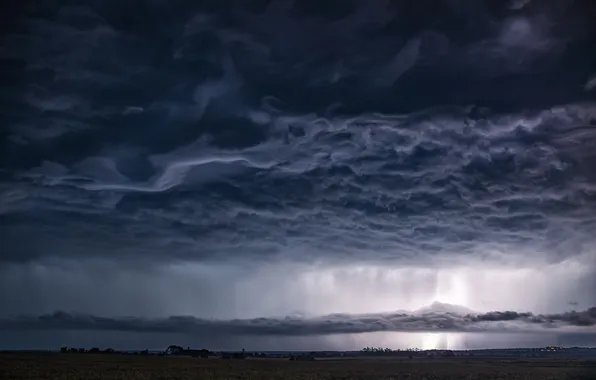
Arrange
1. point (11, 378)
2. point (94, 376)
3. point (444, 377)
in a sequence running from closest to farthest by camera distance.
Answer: point (11, 378) < point (94, 376) < point (444, 377)

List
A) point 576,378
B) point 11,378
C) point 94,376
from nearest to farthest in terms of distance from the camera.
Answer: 1. point 11,378
2. point 94,376
3. point 576,378

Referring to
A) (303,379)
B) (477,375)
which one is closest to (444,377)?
(477,375)

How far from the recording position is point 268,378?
173 feet

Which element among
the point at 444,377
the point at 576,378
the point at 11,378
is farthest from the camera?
the point at 444,377

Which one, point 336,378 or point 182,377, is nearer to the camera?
point 182,377

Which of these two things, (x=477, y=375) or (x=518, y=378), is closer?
(x=518, y=378)

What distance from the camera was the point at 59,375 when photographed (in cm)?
5016

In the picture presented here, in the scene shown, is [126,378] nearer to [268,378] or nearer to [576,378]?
[268,378]

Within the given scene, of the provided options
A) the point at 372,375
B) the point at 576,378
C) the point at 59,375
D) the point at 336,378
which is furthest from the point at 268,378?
the point at 576,378

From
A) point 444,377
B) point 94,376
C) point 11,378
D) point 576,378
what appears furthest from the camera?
point 444,377

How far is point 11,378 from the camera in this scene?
45.8 metres

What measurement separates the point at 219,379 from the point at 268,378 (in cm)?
456

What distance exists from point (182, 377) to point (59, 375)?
9587mm

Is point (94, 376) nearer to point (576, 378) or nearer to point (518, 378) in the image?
point (518, 378)
